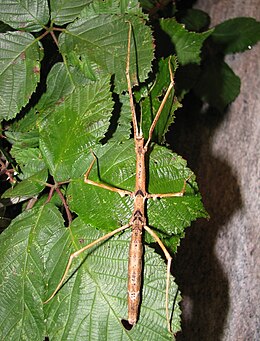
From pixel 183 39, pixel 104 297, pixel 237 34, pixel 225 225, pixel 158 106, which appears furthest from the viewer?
pixel 237 34

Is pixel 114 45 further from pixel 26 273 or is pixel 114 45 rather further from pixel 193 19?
pixel 193 19

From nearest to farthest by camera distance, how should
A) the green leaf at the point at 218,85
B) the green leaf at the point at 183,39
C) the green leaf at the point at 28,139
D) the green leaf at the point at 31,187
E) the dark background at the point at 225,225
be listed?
the green leaf at the point at 31,187 < the green leaf at the point at 28,139 < the green leaf at the point at 183,39 < the dark background at the point at 225,225 < the green leaf at the point at 218,85

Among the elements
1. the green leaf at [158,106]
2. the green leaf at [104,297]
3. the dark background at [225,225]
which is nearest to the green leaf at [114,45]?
the green leaf at [158,106]

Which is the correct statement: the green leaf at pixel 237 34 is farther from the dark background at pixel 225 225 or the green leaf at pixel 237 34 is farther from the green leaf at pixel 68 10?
the green leaf at pixel 68 10

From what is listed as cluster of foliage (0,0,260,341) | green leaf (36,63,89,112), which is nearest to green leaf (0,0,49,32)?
cluster of foliage (0,0,260,341)

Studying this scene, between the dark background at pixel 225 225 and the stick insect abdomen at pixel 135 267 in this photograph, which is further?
the dark background at pixel 225 225

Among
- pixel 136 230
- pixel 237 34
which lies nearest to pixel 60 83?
pixel 136 230
